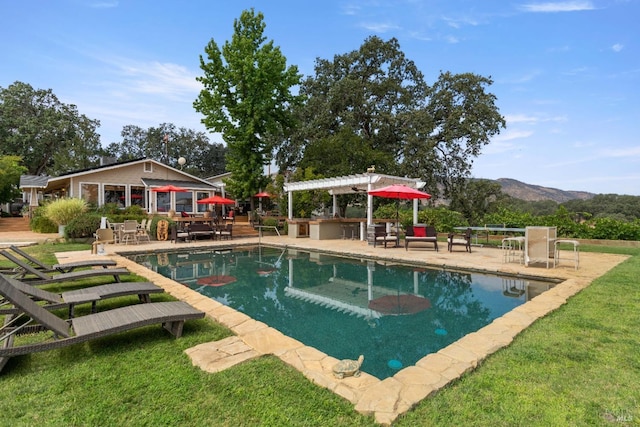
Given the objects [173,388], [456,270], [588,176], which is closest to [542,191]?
[588,176]

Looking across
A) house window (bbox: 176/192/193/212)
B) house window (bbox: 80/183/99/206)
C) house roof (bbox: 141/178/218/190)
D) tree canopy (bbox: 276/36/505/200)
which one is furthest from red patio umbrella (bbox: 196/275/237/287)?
house window (bbox: 176/192/193/212)

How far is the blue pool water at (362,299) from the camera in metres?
4.29

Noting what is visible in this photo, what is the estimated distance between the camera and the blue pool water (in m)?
4.29

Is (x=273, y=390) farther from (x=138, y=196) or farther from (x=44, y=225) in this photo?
(x=138, y=196)

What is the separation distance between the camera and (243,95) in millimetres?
20625

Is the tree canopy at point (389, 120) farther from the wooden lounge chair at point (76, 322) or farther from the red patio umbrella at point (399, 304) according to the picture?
the wooden lounge chair at point (76, 322)

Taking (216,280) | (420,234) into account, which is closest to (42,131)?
(216,280)

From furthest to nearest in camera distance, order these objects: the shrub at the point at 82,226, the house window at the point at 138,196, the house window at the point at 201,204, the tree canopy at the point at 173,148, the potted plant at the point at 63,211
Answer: the tree canopy at the point at 173,148
the house window at the point at 201,204
the house window at the point at 138,196
the potted plant at the point at 63,211
the shrub at the point at 82,226

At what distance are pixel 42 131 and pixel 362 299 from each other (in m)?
44.7

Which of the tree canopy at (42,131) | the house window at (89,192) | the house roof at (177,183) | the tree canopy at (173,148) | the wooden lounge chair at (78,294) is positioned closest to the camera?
the wooden lounge chair at (78,294)

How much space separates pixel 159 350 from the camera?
3373 mm

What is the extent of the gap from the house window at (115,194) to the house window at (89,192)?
0.60 meters

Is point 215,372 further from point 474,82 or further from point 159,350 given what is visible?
point 474,82

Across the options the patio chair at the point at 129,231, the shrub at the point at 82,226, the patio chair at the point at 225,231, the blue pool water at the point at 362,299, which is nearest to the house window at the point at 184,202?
the shrub at the point at 82,226
